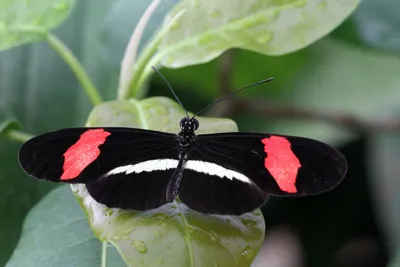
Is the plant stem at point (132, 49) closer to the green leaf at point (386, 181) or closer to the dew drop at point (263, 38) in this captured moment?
the dew drop at point (263, 38)

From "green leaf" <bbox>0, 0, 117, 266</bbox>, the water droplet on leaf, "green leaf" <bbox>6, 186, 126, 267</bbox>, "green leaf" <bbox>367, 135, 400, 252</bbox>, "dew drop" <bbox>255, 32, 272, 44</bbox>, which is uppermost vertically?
the water droplet on leaf

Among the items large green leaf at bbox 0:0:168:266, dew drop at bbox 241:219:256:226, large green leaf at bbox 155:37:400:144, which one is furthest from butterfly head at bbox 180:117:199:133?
Result: large green leaf at bbox 155:37:400:144

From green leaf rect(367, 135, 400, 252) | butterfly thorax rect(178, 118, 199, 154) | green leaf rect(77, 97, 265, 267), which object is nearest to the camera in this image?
green leaf rect(77, 97, 265, 267)

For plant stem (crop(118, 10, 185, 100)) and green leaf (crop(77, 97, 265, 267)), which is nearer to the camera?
green leaf (crop(77, 97, 265, 267))

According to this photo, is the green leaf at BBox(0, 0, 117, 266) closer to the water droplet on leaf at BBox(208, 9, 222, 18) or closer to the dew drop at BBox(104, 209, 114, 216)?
the water droplet on leaf at BBox(208, 9, 222, 18)

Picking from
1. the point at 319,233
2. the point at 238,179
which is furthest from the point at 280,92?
the point at 238,179

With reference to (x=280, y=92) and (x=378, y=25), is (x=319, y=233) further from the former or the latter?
(x=378, y=25)

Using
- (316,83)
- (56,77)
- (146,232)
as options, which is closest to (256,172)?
(146,232)

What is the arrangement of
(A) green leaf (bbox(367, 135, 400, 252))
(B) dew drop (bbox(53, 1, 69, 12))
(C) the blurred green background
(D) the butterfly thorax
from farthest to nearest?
(A) green leaf (bbox(367, 135, 400, 252))
(C) the blurred green background
(B) dew drop (bbox(53, 1, 69, 12))
(D) the butterfly thorax
